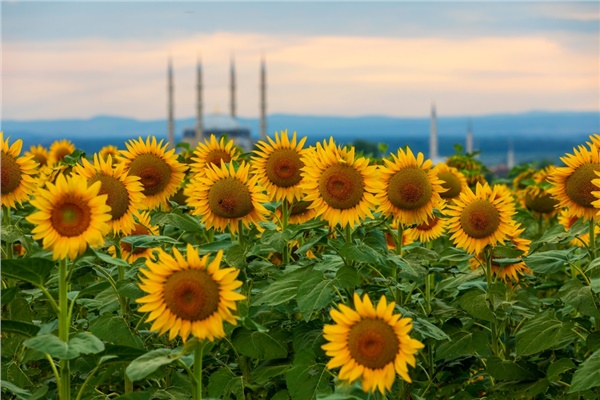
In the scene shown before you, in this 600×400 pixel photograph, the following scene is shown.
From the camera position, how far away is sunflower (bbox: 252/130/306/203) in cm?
404

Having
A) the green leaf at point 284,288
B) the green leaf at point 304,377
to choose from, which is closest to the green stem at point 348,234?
the green leaf at point 284,288

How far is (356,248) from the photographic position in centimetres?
342

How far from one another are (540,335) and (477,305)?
0.29m

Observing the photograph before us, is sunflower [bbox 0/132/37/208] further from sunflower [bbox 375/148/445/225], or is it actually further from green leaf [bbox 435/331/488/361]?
green leaf [bbox 435/331/488/361]

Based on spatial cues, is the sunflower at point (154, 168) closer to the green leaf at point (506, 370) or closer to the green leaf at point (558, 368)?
the green leaf at point (506, 370)

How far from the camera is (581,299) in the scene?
3.68 metres

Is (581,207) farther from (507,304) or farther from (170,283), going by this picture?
(170,283)

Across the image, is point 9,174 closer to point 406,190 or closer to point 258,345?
point 258,345

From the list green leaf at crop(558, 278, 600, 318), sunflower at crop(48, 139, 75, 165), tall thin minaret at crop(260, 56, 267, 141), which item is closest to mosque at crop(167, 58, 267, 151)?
tall thin minaret at crop(260, 56, 267, 141)

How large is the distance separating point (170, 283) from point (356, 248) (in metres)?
0.78

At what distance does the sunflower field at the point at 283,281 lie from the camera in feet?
9.50

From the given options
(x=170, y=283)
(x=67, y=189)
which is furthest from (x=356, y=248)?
(x=67, y=189)

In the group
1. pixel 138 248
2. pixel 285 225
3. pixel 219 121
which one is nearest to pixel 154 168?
pixel 138 248

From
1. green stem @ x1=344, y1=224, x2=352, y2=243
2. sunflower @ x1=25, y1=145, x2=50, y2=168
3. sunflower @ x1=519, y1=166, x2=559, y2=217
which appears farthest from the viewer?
sunflower @ x1=25, y1=145, x2=50, y2=168
